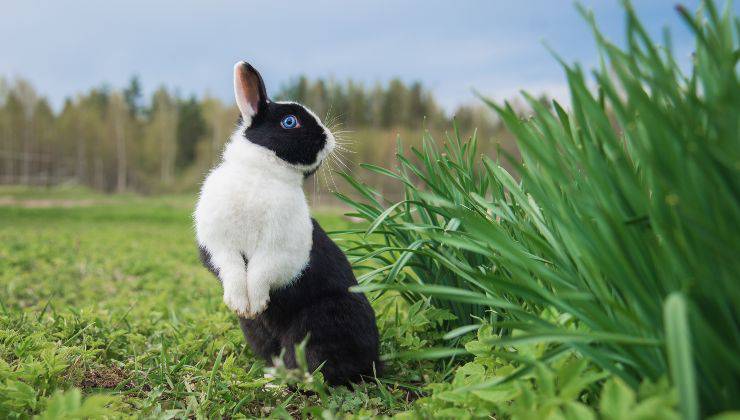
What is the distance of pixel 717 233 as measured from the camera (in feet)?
4.37

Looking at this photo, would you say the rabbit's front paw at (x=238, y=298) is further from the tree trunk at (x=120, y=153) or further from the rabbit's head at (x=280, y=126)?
the tree trunk at (x=120, y=153)

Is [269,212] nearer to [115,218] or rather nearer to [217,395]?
[217,395]

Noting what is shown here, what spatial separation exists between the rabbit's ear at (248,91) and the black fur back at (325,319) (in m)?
0.62

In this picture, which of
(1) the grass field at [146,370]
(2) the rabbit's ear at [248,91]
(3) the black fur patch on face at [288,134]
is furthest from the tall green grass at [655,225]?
(2) the rabbit's ear at [248,91]

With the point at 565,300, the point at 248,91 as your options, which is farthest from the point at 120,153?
the point at 565,300

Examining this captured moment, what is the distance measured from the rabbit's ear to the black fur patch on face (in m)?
0.03

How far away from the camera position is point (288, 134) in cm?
249

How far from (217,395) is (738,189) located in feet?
6.45

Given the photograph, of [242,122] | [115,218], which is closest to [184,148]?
[115,218]

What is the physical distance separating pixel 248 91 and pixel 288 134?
277 millimetres

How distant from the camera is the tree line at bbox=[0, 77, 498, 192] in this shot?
46.6m

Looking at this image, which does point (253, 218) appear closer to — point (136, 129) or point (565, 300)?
point (565, 300)

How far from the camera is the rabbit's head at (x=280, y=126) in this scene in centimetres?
248

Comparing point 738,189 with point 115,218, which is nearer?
point 738,189
